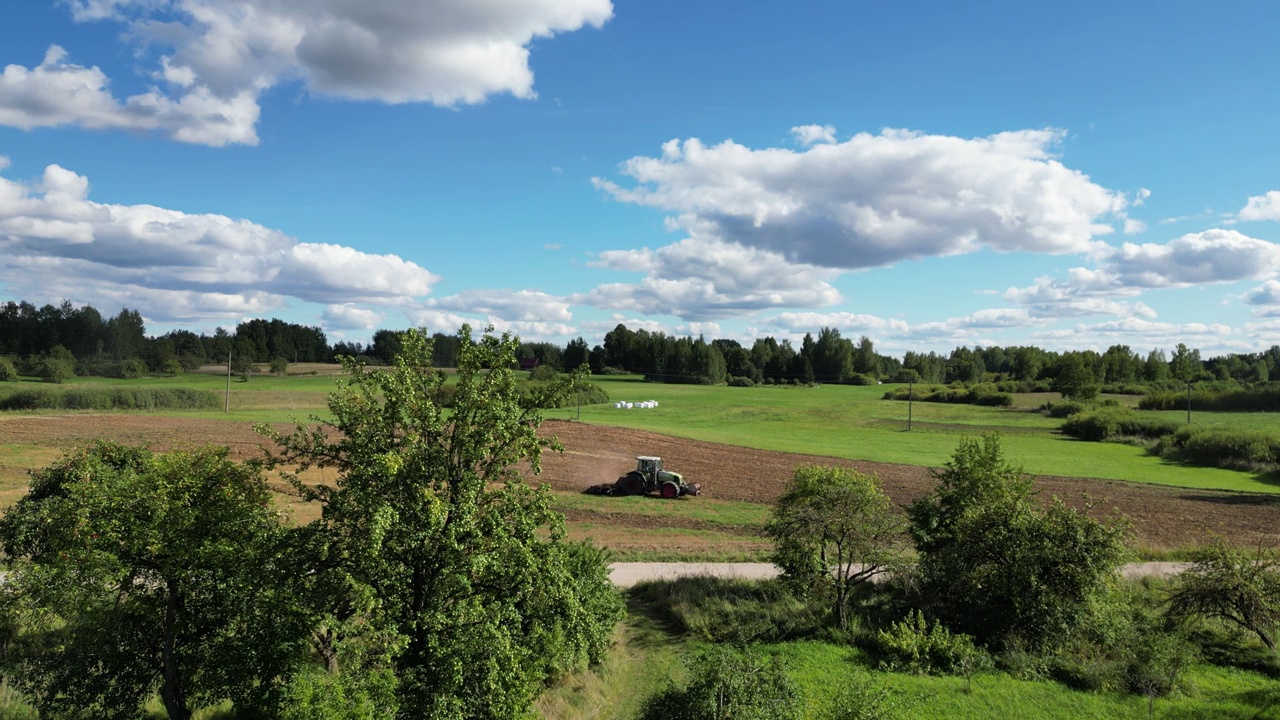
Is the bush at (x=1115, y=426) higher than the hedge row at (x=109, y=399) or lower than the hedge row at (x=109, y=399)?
higher

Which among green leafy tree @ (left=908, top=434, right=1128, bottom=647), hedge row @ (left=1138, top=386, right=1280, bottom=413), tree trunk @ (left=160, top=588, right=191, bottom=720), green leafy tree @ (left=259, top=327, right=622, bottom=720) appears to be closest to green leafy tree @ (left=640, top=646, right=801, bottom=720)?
green leafy tree @ (left=259, top=327, right=622, bottom=720)

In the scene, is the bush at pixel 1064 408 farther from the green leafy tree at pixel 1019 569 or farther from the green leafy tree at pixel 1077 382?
the green leafy tree at pixel 1019 569

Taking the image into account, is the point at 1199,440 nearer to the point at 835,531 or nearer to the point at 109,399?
the point at 835,531

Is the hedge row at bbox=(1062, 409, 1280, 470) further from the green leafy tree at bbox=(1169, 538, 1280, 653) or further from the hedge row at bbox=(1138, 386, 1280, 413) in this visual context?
the green leafy tree at bbox=(1169, 538, 1280, 653)

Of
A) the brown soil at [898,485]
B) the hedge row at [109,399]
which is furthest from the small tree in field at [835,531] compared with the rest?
the hedge row at [109,399]

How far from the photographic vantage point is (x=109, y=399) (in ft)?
231

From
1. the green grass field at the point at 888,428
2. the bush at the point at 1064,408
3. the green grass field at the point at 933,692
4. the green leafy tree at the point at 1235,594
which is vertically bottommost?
the green grass field at the point at 933,692

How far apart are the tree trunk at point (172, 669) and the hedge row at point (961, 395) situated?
107865mm

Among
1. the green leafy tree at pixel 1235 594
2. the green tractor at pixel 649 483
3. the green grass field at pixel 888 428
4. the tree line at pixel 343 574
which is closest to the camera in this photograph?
the tree line at pixel 343 574

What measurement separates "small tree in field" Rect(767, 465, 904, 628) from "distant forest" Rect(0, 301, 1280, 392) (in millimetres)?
92110

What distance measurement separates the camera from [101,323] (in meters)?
134

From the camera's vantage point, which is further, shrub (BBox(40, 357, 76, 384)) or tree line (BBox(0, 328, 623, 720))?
shrub (BBox(40, 357, 76, 384))

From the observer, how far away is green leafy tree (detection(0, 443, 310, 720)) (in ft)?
34.2

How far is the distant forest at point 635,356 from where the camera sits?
402 ft
